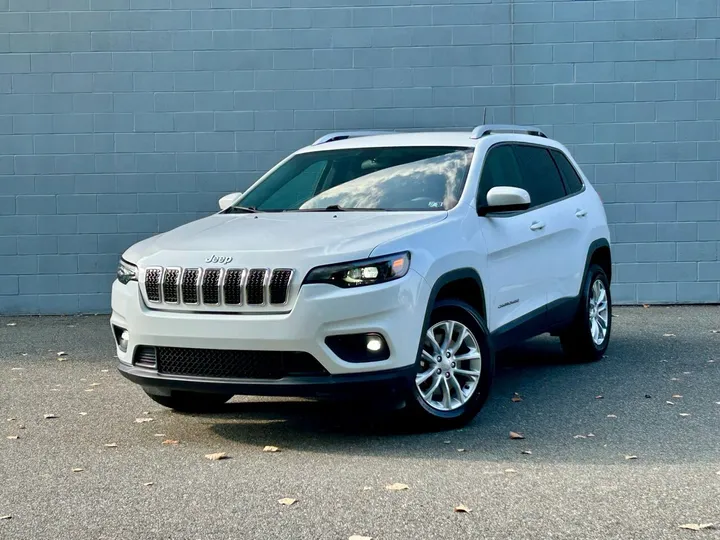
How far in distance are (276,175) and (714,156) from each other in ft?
20.7

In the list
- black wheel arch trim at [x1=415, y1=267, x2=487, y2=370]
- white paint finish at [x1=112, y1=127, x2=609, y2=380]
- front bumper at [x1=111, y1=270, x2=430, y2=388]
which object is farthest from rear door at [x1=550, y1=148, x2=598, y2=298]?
front bumper at [x1=111, y1=270, x2=430, y2=388]

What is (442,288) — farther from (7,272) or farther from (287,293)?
(7,272)

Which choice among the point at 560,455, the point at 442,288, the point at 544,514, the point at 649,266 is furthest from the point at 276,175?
the point at 649,266

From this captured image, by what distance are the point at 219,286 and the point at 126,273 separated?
0.78 meters

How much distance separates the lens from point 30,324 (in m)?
11.7

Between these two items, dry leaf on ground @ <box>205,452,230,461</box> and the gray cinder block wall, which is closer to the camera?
dry leaf on ground @ <box>205,452,230,461</box>

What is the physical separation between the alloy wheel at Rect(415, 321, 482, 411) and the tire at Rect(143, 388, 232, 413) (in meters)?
1.38

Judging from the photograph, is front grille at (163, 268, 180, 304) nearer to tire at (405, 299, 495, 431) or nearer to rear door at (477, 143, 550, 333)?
tire at (405, 299, 495, 431)

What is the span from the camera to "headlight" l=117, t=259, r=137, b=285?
6395 millimetres

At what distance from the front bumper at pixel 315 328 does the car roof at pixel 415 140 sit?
1.74m

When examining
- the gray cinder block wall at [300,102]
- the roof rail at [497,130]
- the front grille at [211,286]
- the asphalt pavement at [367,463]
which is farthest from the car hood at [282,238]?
the gray cinder block wall at [300,102]

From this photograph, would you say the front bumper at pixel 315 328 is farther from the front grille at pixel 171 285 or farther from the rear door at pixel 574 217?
the rear door at pixel 574 217

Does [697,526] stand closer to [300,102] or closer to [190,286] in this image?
[190,286]

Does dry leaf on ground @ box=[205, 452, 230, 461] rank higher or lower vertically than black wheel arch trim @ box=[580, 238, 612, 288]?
lower
